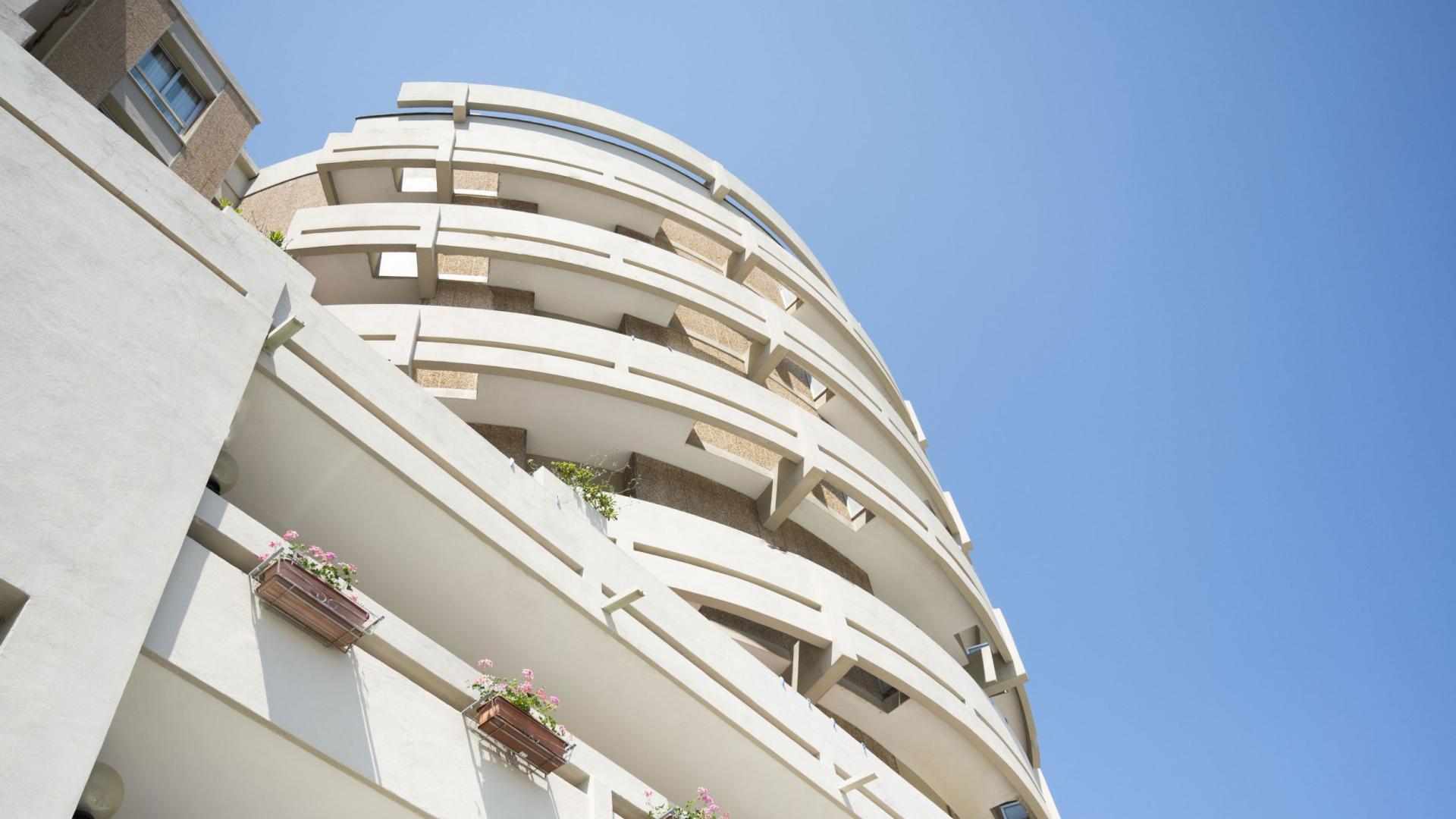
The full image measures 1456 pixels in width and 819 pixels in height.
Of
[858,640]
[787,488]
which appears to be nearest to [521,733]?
[858,640]

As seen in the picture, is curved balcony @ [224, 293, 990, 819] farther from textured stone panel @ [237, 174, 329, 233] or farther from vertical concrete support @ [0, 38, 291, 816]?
textured stone panel @ [237, 174, 329, 233]

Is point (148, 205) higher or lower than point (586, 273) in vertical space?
lower

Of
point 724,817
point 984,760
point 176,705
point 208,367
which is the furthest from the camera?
point 984,760

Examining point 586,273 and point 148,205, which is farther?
point 586,273

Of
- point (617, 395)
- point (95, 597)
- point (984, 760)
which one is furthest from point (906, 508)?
point (95, 597)

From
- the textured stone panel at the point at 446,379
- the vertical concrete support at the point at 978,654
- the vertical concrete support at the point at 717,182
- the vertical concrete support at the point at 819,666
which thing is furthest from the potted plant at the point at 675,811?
the vertical concrete support at the point at 717,182

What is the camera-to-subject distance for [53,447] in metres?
6.52

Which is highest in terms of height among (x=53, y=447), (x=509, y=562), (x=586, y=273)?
(x=586, y=273)

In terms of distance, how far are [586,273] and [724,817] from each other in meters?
11.2

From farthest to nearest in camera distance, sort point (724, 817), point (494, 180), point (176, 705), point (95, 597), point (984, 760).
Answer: point (494, 180), point (984, 760), point (724, 817), point (176, 705), point (95, 597)

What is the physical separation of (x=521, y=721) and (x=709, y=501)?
9.96 metres

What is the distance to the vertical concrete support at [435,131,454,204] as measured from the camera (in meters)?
21.0

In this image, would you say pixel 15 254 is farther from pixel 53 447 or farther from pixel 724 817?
pixel 724 817

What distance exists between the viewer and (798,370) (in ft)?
81.0
